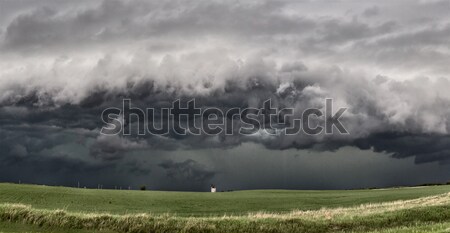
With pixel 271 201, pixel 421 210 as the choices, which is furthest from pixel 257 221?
pixel 271 201

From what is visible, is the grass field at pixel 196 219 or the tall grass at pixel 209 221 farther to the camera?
the tall grass at pixel 209 221

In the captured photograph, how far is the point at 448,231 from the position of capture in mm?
22250

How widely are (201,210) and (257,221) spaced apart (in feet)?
56.2

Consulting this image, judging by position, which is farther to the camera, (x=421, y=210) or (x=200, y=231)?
(x=421, y=210)

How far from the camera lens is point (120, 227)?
126 ft

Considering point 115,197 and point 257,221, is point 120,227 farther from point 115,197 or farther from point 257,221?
point 115,197

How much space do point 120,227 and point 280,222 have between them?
12497 millimetres

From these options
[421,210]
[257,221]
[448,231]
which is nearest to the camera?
[448,231]

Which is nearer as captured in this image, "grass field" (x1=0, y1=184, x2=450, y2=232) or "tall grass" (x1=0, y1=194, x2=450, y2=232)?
"grass field" (x1=0, y1=184, x2=450, y2=232)

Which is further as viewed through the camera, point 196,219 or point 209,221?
point 196,219

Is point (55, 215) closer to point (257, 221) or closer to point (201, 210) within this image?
point (257, 221)

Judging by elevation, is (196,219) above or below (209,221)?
above

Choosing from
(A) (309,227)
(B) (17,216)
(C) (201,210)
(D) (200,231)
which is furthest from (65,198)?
(A) (309,227)

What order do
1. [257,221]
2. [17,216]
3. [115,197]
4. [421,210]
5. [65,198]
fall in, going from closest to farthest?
[17,216], [257,221], [421,210], [65,198], [115,197]
